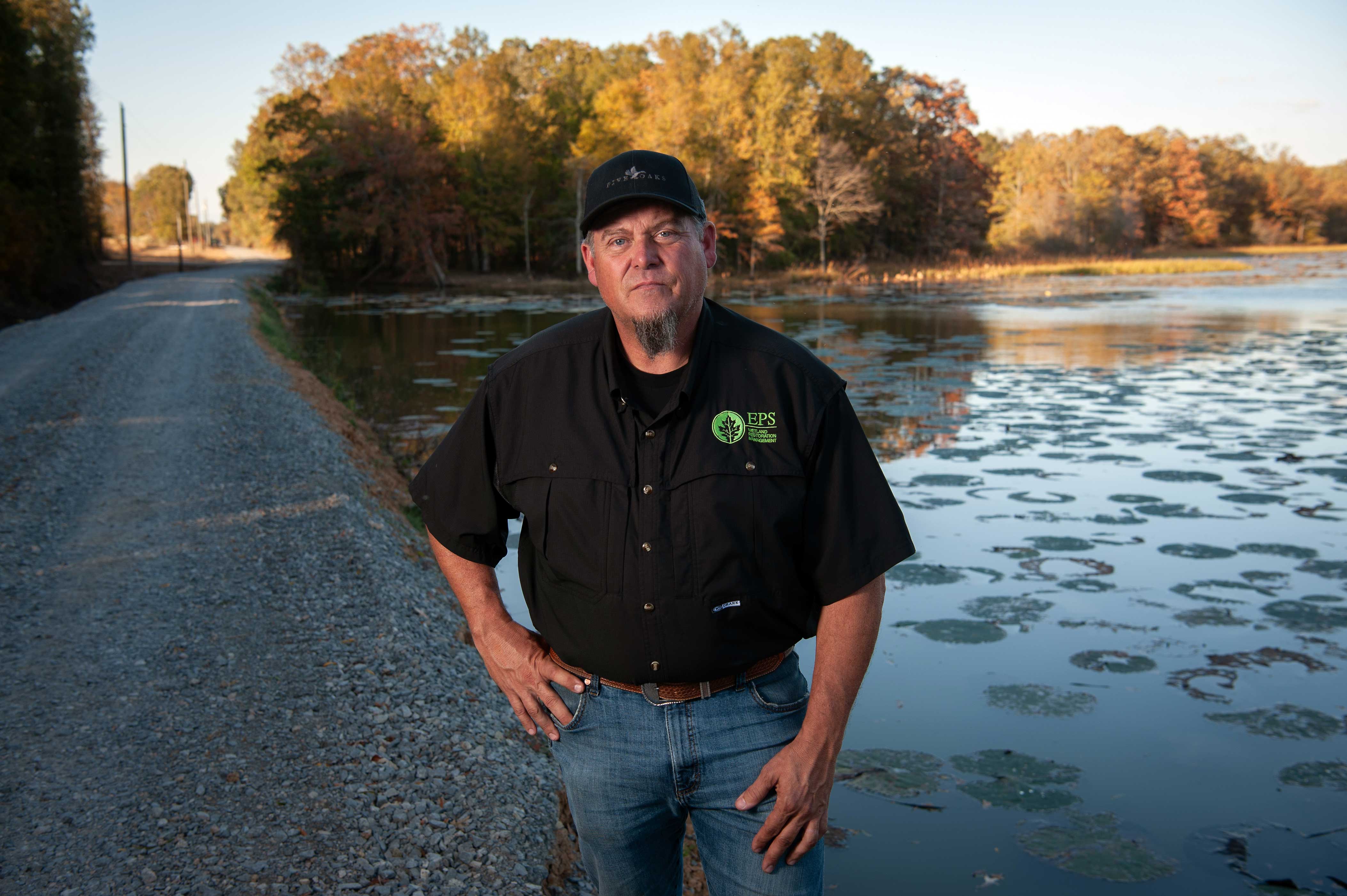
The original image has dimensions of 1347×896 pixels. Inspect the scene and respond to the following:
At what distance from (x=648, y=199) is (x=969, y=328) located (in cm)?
2571

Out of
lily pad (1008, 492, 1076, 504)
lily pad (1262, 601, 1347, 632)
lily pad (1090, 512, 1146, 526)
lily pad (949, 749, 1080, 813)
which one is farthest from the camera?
lily pad (1008, 492, 1076, 504)

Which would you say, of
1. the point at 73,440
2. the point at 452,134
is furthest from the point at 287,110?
the point at 73,440

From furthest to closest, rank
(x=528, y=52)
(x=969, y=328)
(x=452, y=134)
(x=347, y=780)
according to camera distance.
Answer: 1. (x=528, y=52)
2. (x=452, y=134)
3. (x=969, y=328)
4. (x=347, y=780)

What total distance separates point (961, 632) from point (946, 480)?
12.7 ft

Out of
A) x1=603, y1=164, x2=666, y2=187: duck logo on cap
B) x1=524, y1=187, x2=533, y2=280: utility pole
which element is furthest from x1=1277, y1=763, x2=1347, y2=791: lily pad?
x1=524, y1=187, x2=533, y2=280: utility pole

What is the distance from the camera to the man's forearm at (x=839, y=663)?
206 centimetres

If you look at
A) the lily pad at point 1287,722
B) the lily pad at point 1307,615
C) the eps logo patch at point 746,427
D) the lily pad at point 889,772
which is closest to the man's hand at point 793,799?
the eps logo patch at point 746,427

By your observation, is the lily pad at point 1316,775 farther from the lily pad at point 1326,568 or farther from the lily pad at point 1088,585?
the lily pad at point 1326,568

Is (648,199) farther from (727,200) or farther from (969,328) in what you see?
(727,200)

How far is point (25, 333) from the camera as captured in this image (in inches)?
792

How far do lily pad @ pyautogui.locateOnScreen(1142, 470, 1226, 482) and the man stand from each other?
8769 mm

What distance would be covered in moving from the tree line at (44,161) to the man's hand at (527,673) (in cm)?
2502

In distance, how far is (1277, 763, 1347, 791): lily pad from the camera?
4461 millimetres

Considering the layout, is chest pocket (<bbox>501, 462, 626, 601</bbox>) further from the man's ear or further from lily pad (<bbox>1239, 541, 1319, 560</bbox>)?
lily pad (<bbox>1239, 541, 1319, 560</bbox>)
